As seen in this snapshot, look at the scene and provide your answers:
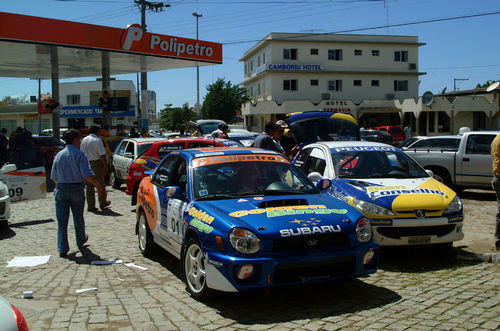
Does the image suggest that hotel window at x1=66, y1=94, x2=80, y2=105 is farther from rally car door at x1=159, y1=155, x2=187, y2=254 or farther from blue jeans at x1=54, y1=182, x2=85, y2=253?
rally car door at x1=159, y1=155, x2=187, y2=254

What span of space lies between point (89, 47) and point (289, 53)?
126 feet

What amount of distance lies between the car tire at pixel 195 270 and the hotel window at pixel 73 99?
72.8 m

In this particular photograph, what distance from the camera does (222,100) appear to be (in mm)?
57719

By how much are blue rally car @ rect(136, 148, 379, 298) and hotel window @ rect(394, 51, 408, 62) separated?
54.9m

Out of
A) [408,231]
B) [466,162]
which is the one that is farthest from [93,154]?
[466,162]

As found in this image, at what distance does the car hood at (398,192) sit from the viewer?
6.42 metres

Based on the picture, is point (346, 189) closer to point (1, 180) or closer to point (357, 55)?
point (1, 180)

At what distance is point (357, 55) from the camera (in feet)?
185

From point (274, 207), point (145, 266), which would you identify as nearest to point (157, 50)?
point (145, 266)

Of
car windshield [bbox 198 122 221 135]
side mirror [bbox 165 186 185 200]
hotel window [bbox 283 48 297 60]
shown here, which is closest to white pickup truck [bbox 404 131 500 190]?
side mirror [bbox 165 186 185 200]

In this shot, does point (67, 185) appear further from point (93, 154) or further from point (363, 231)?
point (363, 231)

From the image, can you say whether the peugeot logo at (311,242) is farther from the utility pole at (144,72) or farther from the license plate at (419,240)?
the utility pole at (144,72)

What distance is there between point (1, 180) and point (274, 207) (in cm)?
660

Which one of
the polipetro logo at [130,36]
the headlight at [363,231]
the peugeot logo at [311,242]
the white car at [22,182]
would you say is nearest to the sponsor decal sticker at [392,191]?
the headlight at [363,231]
